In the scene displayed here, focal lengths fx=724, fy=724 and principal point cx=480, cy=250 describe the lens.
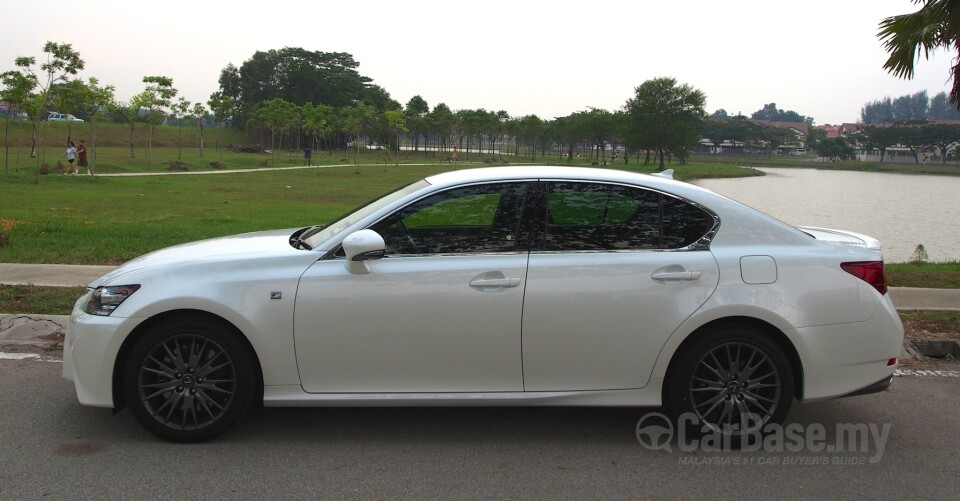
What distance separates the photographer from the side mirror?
3.85m

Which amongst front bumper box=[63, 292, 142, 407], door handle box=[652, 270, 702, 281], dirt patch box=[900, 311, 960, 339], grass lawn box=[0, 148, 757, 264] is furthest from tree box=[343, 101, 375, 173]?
door handle box=[652, 270, 702, 281]

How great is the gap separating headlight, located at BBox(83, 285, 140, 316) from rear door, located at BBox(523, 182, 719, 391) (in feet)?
7.18

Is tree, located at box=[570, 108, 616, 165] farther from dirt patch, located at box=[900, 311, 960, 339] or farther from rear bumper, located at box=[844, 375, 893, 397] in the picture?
rear bumper, located at box=[844, 375, 893, 397]

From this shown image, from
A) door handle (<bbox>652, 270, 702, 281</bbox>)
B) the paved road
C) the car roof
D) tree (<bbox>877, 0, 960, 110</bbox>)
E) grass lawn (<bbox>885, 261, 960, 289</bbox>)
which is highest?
tree (<bbox>877, 0, 960, 110</bbox>)

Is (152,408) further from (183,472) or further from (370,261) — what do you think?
(370,261)

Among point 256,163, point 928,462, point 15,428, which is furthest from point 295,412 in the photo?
point 256,163

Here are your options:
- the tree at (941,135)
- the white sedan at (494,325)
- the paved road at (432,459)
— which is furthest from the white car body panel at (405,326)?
the tree at (941,135)

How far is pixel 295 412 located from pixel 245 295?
3.37ft

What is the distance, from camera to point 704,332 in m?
4.05

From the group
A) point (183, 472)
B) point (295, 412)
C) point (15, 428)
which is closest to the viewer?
point (183, 472)

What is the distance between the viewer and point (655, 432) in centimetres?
430

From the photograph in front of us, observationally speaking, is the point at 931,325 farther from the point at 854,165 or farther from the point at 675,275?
the point at 854,165

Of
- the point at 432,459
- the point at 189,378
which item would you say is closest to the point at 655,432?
the point at 432,459

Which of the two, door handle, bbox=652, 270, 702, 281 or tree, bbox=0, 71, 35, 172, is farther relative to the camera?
tree, bbox=0, 71, 35, 172
